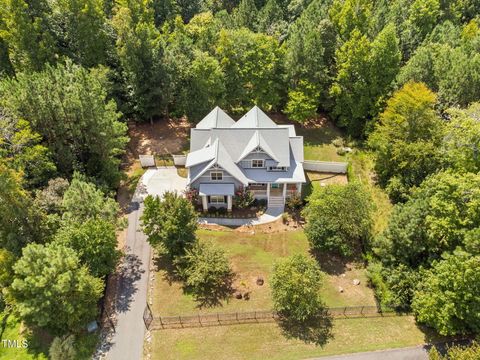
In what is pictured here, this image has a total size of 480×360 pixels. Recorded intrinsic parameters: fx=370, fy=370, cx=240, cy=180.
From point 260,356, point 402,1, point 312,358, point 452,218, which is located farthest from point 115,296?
point 402,1

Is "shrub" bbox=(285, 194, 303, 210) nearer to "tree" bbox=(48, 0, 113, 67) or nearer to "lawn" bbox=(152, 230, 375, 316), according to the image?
"lawn" bbox=(152, 230, 375, 316)

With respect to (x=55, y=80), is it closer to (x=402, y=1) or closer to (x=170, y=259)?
(x=170, y=259)

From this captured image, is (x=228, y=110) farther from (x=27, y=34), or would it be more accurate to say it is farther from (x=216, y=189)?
(x=27, y=34)

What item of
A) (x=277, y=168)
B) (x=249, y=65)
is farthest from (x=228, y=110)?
(x=277, y=168)

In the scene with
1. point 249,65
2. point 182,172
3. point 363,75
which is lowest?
point 182,172

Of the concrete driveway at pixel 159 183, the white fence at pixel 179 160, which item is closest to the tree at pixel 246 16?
the white fence at pixel 179 160

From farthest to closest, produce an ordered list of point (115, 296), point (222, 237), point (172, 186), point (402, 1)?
point (402, 1) → point (172, 186) → point (222, 237) → point (115, 296)
